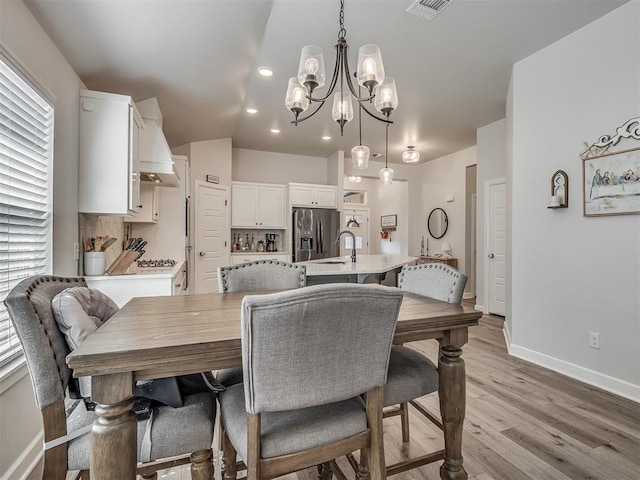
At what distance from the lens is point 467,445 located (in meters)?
1.84

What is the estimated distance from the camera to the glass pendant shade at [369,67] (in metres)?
1.82

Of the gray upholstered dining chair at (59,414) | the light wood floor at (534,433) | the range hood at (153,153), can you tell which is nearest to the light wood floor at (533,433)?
the light wood floor at (534,433)

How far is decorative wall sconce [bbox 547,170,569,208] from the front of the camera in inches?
109

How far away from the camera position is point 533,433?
195 cm

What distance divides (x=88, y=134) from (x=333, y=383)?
2.51 metres

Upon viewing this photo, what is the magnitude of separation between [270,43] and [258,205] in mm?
3262

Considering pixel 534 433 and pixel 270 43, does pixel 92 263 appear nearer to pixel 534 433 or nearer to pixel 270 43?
pixel 270 43

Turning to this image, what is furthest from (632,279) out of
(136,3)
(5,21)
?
(5,21)

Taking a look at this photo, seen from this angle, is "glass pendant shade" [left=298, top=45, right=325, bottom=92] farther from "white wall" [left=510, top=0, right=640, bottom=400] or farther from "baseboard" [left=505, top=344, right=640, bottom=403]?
"baseboard" [left=505, top=344, right=640, bottom=403]

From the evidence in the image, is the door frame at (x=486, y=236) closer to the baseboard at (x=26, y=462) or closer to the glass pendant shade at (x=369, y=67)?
the glass pendant shade at (x=369, y=67)

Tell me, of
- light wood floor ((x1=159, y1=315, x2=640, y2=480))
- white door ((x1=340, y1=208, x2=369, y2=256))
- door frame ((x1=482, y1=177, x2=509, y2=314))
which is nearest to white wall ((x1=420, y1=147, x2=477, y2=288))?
door frame ((x1=482, y1=177, x2=509, y2=314))

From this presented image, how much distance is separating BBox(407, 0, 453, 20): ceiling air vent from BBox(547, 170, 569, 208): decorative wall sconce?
1.67 meters

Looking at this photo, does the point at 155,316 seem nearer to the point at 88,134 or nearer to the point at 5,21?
the point at 5,21

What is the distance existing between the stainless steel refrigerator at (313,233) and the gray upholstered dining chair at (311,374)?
4.75m
